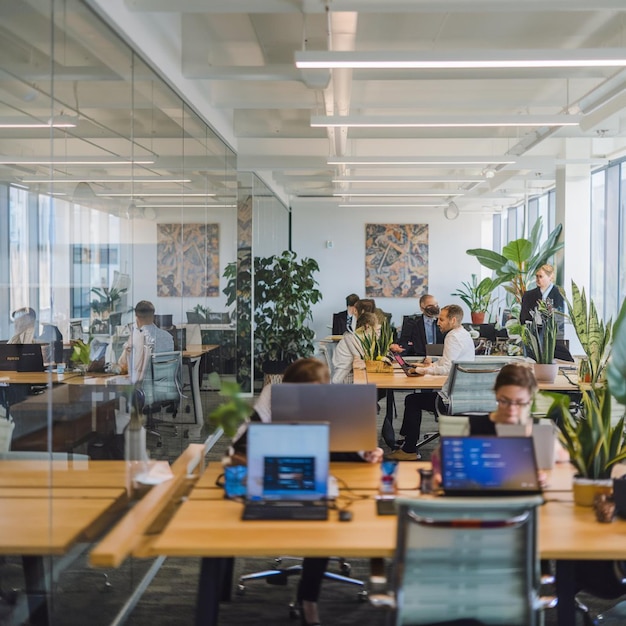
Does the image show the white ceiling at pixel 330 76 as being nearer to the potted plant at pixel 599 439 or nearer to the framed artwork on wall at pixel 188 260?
the framed artwork on wall at pixel 188 260

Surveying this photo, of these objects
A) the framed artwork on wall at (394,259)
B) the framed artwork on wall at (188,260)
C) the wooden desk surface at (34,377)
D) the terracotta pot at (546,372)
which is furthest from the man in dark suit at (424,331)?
the framed artwork on wall at (394,259)

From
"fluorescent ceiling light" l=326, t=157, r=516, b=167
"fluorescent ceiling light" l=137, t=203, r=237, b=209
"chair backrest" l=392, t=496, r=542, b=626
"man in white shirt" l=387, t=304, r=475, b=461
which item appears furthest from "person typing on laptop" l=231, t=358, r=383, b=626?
"fluorescent ceiling light" l=326, t=157, r=516, b=167

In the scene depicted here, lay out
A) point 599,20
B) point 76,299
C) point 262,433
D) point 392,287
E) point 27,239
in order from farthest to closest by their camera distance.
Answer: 1. point 392,287
2. point 599,20
3. point 76,299
4. point 27,239
5. point 262,433

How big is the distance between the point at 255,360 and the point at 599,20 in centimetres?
683

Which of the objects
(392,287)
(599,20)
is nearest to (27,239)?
(599,20)

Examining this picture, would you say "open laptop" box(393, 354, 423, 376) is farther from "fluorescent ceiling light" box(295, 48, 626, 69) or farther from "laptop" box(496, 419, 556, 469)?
"laptop" box(496, 419, 556, 469)

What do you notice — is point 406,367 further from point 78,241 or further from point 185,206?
point 78,241

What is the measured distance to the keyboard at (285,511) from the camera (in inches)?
116

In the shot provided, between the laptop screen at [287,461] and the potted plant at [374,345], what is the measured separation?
157 inches

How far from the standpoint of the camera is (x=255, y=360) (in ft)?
38.8

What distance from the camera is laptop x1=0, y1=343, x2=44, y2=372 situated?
389 centimetres

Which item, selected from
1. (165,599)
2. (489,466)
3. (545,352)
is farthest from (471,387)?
(489,466)

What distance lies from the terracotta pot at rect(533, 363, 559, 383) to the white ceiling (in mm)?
2428

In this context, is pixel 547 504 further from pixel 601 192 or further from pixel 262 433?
pixel 601 192
